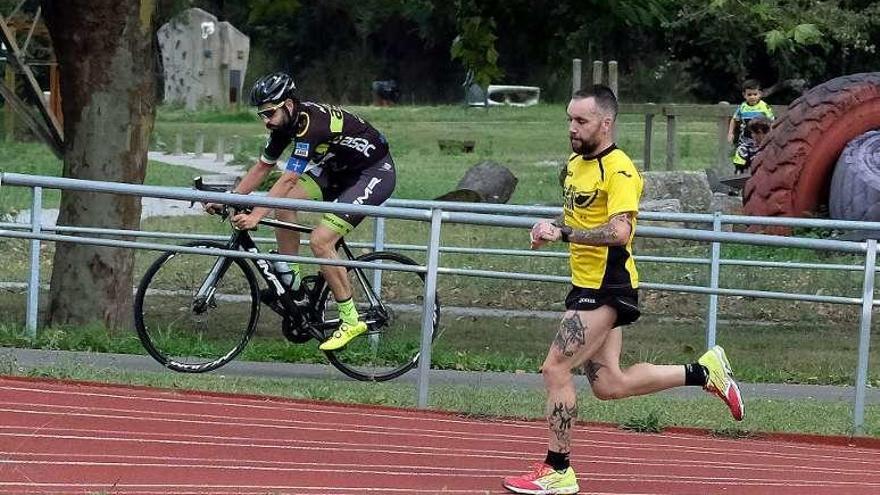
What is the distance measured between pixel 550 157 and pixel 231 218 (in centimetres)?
2683

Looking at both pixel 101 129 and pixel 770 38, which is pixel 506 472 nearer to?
pixel 101 129

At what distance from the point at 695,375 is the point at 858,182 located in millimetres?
8910

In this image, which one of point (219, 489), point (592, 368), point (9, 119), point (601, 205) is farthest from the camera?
point (9, 119)

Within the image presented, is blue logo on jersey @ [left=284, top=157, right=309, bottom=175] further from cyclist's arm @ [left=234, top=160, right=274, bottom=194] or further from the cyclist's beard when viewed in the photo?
cyclist's arm @ [left=234, top=160, right=274, bottom=194]

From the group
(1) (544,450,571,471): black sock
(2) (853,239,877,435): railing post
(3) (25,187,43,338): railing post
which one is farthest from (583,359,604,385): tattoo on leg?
(3) (25,187,43,338): railing post

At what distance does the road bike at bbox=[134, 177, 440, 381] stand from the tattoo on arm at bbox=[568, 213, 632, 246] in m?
3.16

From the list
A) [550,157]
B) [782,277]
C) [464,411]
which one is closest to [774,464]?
[464,411]

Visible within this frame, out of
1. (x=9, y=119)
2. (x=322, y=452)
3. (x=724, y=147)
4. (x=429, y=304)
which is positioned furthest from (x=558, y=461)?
(x=9, y=119)

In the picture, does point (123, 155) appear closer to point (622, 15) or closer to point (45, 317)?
point (45, 317)

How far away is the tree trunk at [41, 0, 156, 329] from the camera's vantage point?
11.7 m

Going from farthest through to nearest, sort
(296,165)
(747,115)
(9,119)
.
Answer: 1. (9,119)
2. (747,115)
3. (296,165)

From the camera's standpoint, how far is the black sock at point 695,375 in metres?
7.71

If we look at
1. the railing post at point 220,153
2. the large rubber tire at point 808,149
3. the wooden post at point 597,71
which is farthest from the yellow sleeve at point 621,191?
the railing post at point 220,153

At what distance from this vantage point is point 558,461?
6902 mm
